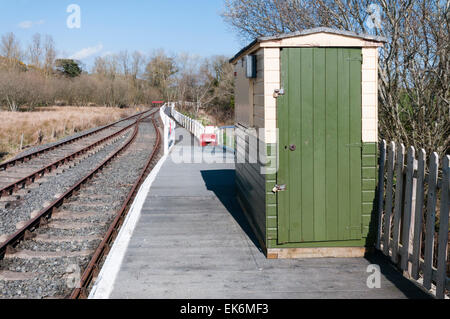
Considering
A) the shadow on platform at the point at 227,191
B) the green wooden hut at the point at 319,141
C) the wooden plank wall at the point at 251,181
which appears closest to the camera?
the green wooden hut at the point at 319,141

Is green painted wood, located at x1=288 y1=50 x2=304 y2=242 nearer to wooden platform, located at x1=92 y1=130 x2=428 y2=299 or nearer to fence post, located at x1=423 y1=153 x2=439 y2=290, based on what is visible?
wooden platform, located at x1=92 y1=130 x2=428 y2=299

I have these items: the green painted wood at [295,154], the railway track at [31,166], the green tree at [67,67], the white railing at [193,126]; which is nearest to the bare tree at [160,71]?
the green tree at [67,67]

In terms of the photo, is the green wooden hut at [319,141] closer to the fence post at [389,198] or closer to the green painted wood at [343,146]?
the green painted wood at [343,146]

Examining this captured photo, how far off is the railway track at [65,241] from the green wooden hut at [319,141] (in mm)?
2495

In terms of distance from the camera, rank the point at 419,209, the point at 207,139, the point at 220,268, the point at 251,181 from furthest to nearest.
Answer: the point at 207,139 < the point at 251,181 < the point at 220,268 < the point at 419,209

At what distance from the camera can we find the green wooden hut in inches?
206

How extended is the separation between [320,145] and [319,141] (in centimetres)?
5

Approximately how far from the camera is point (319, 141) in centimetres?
531

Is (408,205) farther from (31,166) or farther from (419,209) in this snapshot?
(31,166)

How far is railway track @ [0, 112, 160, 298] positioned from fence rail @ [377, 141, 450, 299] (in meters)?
3.46

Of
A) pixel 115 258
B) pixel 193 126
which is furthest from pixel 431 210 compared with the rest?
pixel 193 126

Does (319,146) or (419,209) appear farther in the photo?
(319,146)

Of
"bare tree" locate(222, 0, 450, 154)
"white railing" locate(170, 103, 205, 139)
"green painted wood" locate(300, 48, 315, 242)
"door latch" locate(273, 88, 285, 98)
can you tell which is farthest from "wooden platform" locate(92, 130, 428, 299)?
"white railing" locate(170, 103, 205, 139)

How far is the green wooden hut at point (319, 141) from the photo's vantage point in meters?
5.24
